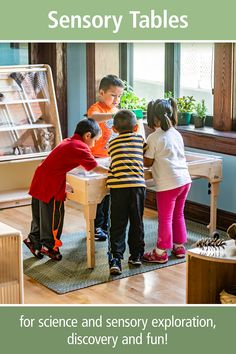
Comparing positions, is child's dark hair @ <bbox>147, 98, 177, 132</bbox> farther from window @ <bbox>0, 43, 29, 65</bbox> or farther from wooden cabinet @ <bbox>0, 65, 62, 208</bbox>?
window @ <bbox>0, 43, 29, 65</bbox>

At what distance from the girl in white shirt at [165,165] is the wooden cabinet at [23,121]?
1687 millimetres

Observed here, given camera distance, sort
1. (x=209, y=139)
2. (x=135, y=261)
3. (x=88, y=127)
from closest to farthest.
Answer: (x=88, y=127)
(x=135, y=261)
(x=209, y=139)

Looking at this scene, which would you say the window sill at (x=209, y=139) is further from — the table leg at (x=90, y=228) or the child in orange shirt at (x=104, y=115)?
the table leg at (x=90, y=228)

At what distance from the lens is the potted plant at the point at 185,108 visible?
5.77m

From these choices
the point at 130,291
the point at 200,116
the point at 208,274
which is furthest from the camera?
the point at 200,116

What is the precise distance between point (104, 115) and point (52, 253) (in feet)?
3.03

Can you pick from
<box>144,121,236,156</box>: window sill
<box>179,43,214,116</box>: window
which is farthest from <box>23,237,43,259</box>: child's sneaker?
<box>179,43,214,116</box>: window

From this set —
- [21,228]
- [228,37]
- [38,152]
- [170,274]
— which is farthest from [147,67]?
[228,37]

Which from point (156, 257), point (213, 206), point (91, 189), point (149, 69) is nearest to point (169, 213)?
point (156, 257)

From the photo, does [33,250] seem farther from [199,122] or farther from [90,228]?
[199,122]

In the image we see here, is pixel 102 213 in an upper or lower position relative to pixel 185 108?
lower

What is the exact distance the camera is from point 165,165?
4598 millimetres

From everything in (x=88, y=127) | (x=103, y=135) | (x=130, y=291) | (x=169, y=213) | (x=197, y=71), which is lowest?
(x=130, y=291)
